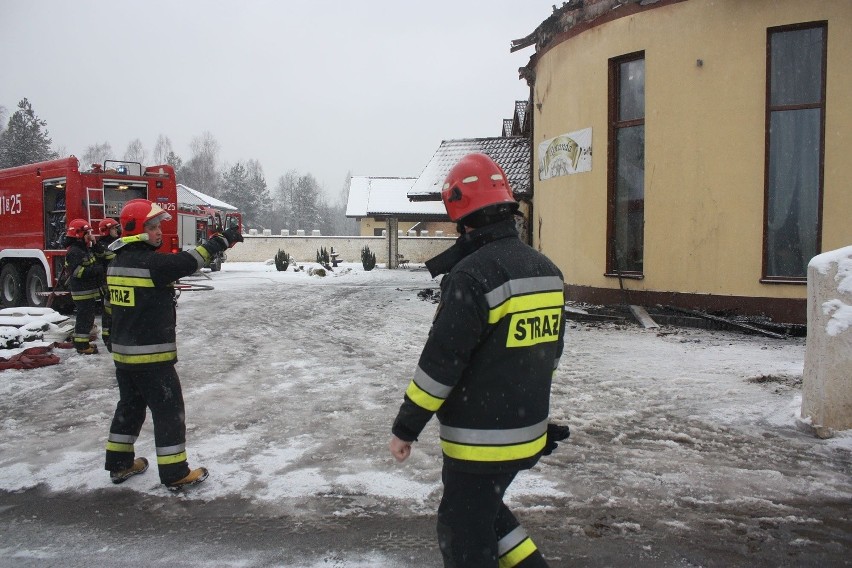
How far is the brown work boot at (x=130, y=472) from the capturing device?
4.41 meters

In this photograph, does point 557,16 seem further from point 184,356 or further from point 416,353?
point 184,356

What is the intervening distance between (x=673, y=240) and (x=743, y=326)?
1.89 metres

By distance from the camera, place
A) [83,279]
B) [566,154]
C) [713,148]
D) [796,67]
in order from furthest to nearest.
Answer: [566,154] → [713,148] → [796,67] → [83,279]

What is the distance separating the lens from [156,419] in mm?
4297

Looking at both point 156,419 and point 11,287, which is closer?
point 156,419

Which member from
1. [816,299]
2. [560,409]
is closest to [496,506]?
[560,409]

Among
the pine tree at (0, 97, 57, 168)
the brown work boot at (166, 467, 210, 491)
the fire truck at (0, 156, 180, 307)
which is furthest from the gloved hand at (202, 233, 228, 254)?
the pine tree at (0, 97, 57, 168)

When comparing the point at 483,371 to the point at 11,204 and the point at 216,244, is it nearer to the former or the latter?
the point at 216,244

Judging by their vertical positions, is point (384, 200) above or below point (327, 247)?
above

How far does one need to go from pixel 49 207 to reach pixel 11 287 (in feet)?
7.08

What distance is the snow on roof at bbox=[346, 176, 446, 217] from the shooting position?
1531 inches

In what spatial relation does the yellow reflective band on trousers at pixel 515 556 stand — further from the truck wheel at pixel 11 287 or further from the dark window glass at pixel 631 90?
the truck wheel at pixel 11 287

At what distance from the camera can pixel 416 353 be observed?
29.3 feet

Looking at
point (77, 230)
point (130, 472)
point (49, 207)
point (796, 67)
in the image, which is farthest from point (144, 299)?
point (49, 207)
